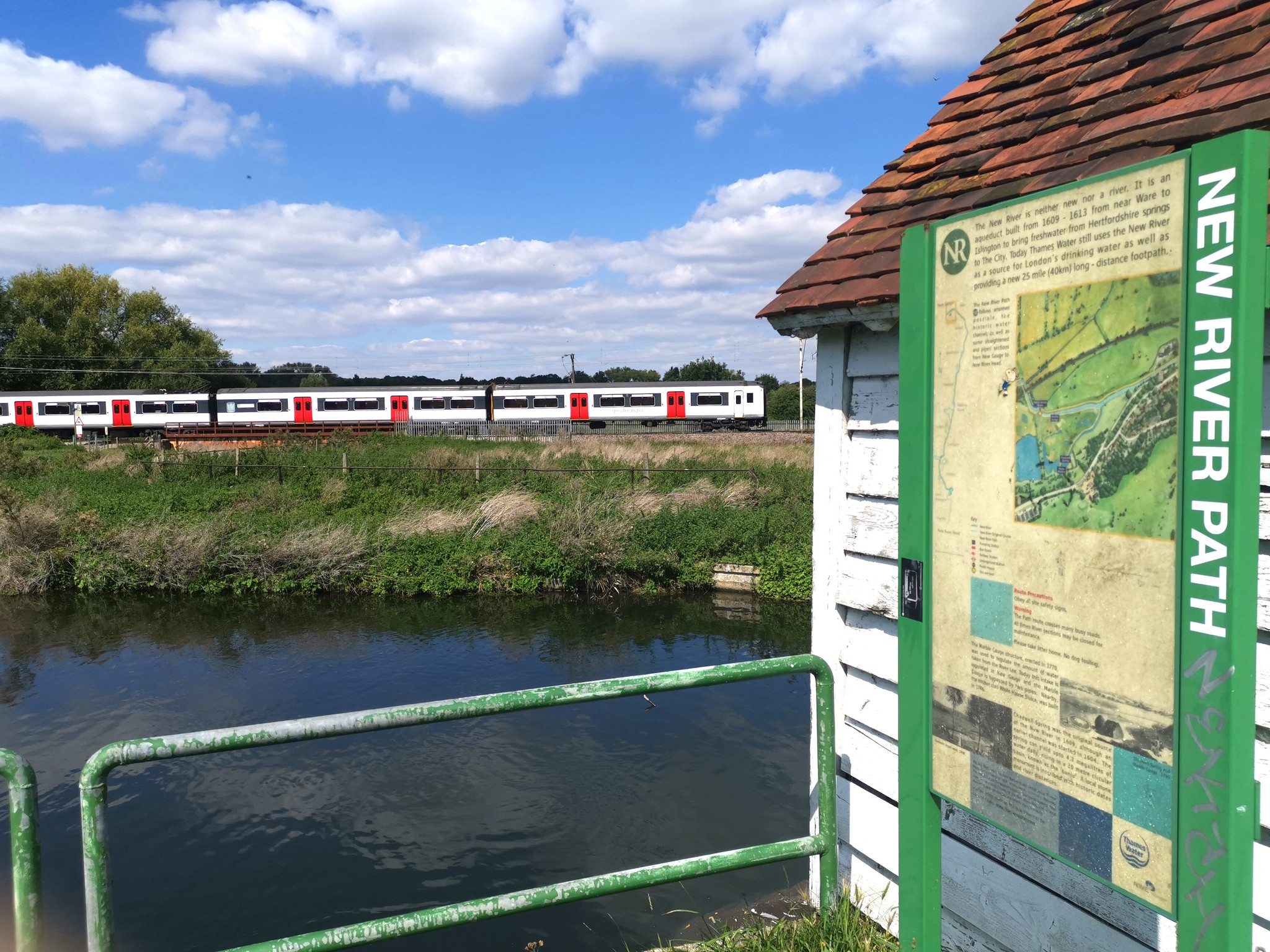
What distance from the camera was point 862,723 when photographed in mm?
3969

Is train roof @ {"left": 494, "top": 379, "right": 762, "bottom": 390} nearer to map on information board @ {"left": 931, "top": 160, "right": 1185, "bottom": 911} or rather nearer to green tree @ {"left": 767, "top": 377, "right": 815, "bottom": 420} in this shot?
green tree @ {"left": 767, "top": 377, "right": 815, "bottom": 420}

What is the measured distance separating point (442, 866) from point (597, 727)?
305 centimetres

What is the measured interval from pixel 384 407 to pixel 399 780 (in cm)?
4235

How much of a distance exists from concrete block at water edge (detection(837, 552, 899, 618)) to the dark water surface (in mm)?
3229

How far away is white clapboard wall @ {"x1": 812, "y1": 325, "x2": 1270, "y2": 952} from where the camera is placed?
3115 millimetres

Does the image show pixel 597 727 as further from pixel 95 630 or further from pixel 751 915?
pixel 95 630

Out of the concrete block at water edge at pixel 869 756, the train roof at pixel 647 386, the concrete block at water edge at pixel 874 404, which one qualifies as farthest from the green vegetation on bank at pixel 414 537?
the train roof at pixel 647 386

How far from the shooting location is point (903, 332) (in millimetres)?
2480

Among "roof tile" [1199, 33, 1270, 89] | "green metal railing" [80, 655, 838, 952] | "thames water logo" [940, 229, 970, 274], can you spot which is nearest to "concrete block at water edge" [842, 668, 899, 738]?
"green metal railing" [80, 655, 838, 952]

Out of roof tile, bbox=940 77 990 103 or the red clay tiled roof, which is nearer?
the red clay tiled roof

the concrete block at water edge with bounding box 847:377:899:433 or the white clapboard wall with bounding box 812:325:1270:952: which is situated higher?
the concrete block at water edge with bounding box 847:377:899:433

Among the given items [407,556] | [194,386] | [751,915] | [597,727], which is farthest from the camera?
[194,386]

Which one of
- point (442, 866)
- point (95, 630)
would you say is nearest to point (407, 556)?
point (95, 630)

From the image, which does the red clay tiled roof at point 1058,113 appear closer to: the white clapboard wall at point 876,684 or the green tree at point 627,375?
the white clapboard wall at point 876,684
